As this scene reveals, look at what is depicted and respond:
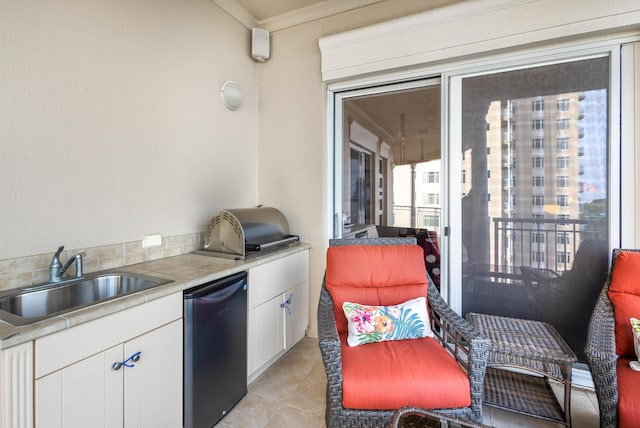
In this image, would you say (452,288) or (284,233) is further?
(284,233)

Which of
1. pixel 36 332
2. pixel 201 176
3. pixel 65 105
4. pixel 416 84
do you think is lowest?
pixel 36 332

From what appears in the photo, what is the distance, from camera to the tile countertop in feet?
3.38

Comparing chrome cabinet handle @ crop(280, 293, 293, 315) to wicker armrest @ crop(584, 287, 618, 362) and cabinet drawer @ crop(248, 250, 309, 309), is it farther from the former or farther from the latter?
wicker armrest @ crop(584, 287, 618, 362)

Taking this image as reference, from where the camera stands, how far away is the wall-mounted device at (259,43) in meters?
2.86

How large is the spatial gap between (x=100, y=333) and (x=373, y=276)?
1449 millimetres

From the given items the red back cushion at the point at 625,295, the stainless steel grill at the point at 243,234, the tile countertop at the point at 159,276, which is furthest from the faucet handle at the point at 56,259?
the red back cushion at the point at 625,295

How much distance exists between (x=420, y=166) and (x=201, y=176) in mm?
1774

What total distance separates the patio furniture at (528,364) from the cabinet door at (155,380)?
1691 millimetres

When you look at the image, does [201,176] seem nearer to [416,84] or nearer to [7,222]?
[7,222]

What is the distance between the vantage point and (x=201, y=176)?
2492mm

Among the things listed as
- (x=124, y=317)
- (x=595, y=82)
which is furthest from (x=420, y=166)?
(x=124, y=317)

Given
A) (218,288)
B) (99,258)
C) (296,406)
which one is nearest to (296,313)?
(296,406)

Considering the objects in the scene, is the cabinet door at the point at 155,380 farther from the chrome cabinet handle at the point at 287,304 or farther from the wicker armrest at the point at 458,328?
the wicker armrest at the point at 458,328

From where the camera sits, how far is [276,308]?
2.36 metres
